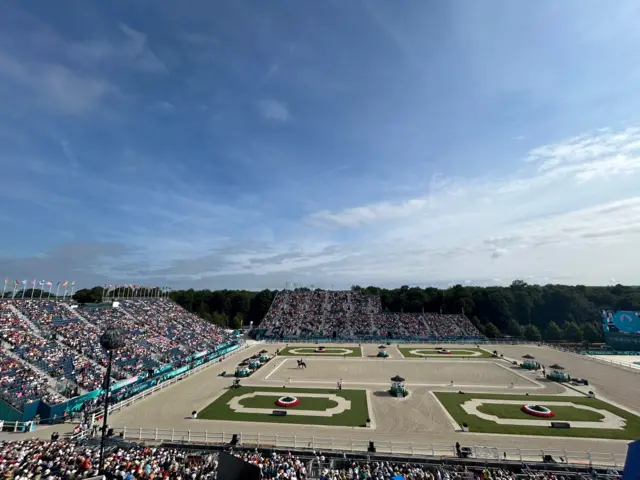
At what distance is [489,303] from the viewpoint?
349 ft

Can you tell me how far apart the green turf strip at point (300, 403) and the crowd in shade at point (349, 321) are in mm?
48441

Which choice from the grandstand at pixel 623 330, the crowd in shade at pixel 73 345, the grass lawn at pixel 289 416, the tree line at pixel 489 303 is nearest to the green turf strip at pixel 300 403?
the grass lawn at pixel 289 416

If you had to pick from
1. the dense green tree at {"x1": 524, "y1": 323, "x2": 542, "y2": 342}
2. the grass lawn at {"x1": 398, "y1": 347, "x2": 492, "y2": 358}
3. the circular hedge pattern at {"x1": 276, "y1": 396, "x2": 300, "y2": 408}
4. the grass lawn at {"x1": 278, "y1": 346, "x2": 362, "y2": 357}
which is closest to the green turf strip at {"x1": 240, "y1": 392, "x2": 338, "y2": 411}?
the circular hedge pattern at {"x1": 276, "y1": 396, "x2": 300, "y2": 408}

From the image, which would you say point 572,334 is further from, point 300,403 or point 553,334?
point 300,403

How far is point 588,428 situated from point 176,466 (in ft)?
96.0

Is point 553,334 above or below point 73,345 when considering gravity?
below

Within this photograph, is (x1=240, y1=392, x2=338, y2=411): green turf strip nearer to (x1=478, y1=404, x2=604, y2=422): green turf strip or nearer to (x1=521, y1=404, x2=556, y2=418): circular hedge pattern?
(x1=478, y1=404, x2=604, y2=422): green turf strip

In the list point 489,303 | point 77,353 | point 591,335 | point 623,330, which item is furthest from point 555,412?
point 489,303

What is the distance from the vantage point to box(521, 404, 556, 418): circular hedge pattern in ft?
88.0

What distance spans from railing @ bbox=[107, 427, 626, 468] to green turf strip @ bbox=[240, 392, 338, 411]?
6.62 meters

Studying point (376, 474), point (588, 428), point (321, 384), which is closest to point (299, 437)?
point (376, 474)

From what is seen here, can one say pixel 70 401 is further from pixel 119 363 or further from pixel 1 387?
pixel 119 363

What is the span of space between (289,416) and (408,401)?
38.4 ft

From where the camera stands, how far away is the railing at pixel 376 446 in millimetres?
19297
